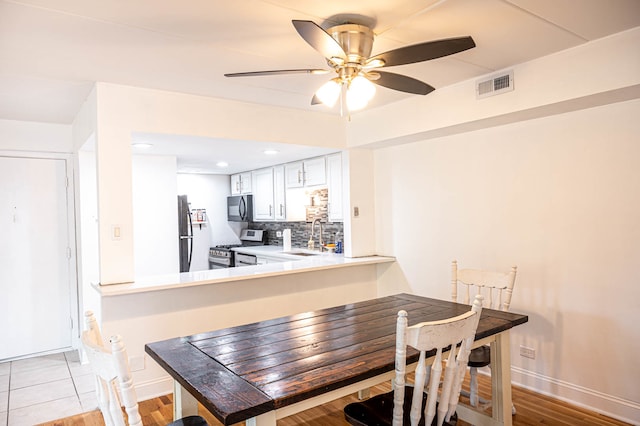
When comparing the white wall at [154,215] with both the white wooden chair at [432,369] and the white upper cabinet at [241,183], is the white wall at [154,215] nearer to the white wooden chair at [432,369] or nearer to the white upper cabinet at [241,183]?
the white upper cabinet at [241,183]

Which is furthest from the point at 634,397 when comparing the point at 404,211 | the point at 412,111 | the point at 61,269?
the point at 61,269

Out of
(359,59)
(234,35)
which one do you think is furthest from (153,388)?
(359,59)

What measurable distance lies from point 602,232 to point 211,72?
9.04 feet

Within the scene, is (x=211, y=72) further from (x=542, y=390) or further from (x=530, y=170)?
(x=542, y=390)

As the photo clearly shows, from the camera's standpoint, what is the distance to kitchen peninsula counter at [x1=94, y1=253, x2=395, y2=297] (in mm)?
2791

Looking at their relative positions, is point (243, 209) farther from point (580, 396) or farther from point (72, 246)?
point (580, 396)

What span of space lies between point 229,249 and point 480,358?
4.31 m

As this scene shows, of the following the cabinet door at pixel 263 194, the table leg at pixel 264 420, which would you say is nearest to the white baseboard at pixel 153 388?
the table leg at pixel 264 420

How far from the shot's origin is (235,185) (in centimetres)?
675

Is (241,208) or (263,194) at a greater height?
(263,194)

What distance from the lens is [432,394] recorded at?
5.29 feet

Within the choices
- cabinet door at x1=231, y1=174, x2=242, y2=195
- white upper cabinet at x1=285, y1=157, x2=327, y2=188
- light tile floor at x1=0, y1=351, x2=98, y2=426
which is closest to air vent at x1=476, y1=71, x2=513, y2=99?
white upper cabinet at x1=285, y1=157, x2=327, y2=188

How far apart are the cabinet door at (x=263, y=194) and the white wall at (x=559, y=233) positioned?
8.81 ft

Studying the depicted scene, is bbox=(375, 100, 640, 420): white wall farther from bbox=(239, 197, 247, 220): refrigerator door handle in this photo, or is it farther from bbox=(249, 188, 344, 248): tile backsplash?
bbox=(239, 197, 247, 220): refrigerator door handle
